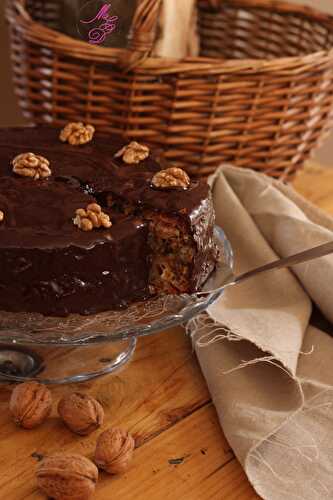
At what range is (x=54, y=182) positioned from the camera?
4.22ft

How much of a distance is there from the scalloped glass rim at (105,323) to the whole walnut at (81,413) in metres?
0.08

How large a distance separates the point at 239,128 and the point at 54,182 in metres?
0.57

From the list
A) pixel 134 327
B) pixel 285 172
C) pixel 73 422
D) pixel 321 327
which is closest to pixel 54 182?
pixel 134 327

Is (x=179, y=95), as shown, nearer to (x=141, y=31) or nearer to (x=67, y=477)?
(x=141, y=31)

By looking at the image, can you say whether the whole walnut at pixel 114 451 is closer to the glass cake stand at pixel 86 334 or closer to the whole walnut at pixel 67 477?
the whole walnut at pixel 67 477

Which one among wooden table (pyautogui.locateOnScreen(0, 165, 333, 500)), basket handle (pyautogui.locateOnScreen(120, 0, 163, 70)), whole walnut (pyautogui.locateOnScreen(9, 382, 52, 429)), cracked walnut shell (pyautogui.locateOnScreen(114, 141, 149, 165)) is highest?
basket handle (pyautogui.locateOnScreen(120, 0, 163, 70))

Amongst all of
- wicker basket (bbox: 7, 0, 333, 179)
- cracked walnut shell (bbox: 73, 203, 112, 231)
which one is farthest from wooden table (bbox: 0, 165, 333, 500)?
wicker basket (bbox: 7, 0, 333, 179)

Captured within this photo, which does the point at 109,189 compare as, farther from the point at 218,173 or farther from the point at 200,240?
the point at 218,173

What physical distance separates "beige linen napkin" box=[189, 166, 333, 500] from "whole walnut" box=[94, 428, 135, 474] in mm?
160

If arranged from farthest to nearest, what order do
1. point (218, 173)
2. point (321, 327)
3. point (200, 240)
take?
point (218, 173)
point (321, 327)
point (200, 240)

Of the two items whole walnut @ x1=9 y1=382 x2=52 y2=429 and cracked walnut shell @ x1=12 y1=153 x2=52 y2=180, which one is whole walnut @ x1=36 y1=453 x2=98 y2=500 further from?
cracked walnut shell @ x1=12 y1=153 x2=52 y2=180

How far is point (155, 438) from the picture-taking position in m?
1.10

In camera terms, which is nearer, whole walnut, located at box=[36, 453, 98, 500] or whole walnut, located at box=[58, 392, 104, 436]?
whole walnut, located at box=[36, 453, 98, 500]

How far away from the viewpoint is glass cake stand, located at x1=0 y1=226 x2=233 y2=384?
108cm
